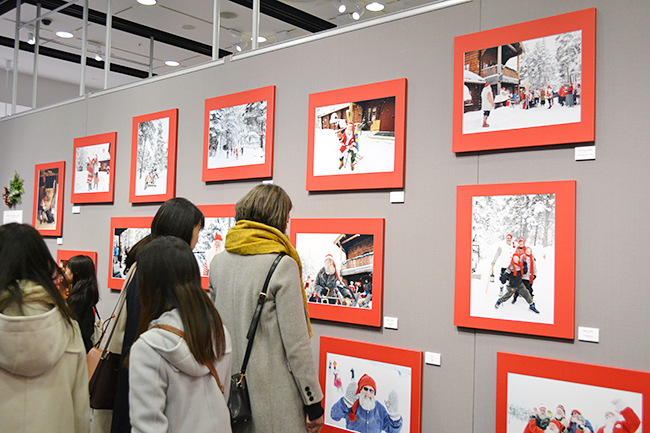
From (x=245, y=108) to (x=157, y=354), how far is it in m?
2.66

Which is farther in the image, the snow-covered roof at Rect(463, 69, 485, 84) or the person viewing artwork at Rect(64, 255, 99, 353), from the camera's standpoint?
the person viewing artwork at Rect(64, 255, 99, 353)

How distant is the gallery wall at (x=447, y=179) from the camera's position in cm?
247

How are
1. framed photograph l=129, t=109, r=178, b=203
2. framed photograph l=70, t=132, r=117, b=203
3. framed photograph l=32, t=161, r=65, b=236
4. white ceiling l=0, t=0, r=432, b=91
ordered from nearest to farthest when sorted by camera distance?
1. framed photograph l=129, t=109, r=178, b=203
2. white ceiling l=0, t=0, r=432, b=91
3. framed photograph l=70, t=132, r=117, b=203
4. framed photograph l=32, t=161, r=65, b=236

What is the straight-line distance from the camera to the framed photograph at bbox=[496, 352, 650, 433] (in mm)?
2383

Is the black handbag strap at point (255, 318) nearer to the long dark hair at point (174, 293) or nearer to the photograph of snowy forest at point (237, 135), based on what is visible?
the long dark hair at point (174, 293)

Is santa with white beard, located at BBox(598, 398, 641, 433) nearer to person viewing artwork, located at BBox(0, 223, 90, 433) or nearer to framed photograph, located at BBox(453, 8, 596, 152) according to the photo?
framed photograph, located at BBox(453, 8, 596, 152)

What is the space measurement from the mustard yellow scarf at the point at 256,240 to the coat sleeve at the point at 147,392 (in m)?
0.76

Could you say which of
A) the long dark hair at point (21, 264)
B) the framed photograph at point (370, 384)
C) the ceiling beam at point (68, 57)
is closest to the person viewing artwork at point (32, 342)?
the long dark hair at point (21, 264)

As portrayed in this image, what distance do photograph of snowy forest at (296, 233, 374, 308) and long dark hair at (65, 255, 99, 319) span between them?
1424 mm

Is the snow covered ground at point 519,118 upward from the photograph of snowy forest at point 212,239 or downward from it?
upward

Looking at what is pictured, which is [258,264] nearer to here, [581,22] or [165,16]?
[581,22]

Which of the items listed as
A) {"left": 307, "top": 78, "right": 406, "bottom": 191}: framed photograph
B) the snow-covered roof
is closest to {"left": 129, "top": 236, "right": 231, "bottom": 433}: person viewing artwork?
{"left": 307, "top": 78, "right": 406, "bottom": 191}: framed photograph

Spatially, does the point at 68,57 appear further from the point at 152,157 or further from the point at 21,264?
the point at 21,264

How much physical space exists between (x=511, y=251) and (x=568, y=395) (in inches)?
28.6
